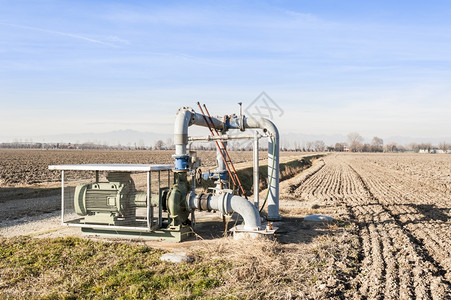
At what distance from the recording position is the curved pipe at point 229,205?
10.9m

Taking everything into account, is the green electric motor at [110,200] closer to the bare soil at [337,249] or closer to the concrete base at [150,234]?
the concrete base at [150,234]

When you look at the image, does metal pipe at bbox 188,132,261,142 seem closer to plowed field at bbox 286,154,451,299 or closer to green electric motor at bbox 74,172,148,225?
green electric motor at bbox 74,172,148,225

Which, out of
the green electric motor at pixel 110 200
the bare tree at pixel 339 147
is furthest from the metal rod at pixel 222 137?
the bare tree at pixel 339 147

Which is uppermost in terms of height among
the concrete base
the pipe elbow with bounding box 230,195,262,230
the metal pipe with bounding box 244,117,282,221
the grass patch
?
the metal pipe with bounding box 244,117,282,221

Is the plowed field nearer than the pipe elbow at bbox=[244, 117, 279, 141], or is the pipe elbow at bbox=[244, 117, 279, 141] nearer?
the plowed field

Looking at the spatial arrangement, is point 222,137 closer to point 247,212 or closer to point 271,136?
point 271,136

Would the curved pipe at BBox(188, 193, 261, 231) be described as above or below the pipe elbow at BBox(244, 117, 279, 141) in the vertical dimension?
below

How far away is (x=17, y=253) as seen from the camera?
1013cm

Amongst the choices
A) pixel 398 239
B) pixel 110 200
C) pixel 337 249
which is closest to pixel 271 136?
pixel 337 249

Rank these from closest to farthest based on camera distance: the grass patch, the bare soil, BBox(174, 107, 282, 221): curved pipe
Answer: the grass patch → the bare soil → BBox(174, 107, 282, 221): curved pipe

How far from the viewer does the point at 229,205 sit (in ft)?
36.9

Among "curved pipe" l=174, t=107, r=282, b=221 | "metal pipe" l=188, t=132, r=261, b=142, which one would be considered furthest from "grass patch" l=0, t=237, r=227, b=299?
"curved pipe" l=174, t=107, r=282, b=221

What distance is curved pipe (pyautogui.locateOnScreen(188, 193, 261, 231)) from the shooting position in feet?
35.6

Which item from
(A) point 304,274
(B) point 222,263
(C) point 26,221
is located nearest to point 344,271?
(A) point 304,274
